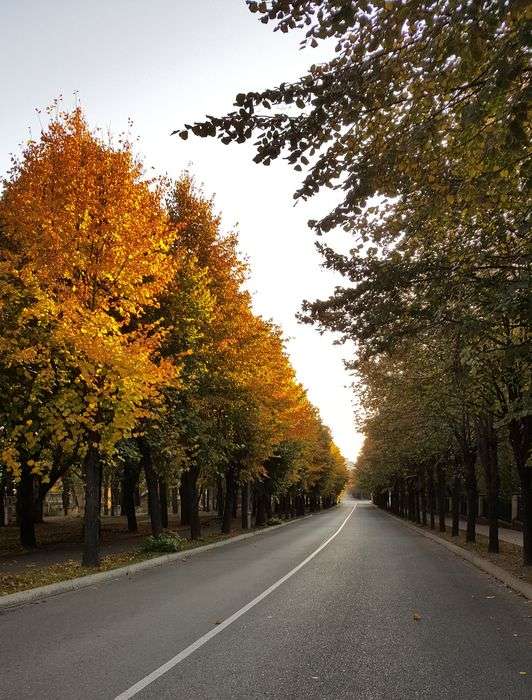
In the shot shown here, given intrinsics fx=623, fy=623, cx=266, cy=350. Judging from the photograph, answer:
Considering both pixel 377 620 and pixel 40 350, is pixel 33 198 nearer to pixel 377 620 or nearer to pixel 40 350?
pixel 40 350

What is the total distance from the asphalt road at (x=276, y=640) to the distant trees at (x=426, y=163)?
3.43 meters

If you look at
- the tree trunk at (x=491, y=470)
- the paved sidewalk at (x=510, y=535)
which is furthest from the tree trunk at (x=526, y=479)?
the paved sidewalk at (x=510, y=535)

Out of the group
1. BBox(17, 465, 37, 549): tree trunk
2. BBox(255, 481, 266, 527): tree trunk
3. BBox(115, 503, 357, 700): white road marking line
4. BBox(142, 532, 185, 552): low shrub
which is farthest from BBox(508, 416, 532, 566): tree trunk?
BBox(255, 481, 266, 527): tree trunk

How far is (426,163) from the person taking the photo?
748 cm

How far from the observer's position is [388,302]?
1017 cm

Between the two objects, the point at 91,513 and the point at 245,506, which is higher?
the point at 91,513

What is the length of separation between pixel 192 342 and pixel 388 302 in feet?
30.9

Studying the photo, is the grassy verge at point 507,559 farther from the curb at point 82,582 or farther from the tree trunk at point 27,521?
the tree trunk at point 27,521

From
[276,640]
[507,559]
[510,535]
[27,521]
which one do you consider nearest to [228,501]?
[27,521]

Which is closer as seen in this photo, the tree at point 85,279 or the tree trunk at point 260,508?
the tree at point 85,279

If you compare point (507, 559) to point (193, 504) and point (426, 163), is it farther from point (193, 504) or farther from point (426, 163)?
point (426, 163)

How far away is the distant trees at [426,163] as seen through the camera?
4.97 metres

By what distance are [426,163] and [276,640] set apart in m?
5.91

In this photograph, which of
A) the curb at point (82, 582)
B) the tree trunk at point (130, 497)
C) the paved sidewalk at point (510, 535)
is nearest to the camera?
the curb at point (82, 582)
